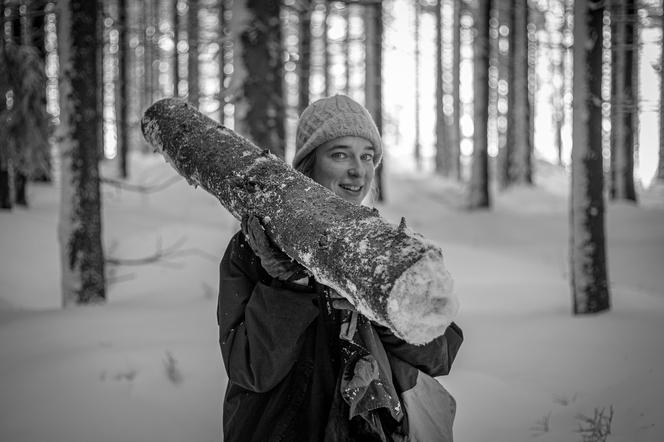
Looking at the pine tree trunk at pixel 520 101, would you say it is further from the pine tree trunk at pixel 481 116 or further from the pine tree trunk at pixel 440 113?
the pine tree trunk at pixel 440 113

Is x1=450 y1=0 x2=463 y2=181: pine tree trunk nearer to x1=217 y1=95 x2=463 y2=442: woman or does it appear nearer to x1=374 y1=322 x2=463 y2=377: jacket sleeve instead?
x1=374 y1=322 x2=463 y2=377: jacket sleeve

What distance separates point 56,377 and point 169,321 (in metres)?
1.29

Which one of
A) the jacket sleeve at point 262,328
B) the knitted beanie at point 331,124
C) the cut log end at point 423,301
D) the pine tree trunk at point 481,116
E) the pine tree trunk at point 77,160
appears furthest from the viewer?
the pine tree trunk at point 481,116

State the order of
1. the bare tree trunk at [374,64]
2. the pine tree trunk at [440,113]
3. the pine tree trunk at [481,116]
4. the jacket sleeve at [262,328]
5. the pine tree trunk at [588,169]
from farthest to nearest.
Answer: the pine tree trunk at [440,113] < the bare tree trunk at [374,64] < the pine tree trunk at [481,116] < the pine tree trunk at [588,169] < the jacket sleeve at [262,328]

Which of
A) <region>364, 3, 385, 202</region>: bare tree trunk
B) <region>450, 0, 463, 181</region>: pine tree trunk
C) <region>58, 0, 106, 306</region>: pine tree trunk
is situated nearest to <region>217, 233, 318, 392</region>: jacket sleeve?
<region>58, 0, 106, 306</region>: pine tree trunk

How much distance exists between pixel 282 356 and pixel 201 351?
9.23 ft

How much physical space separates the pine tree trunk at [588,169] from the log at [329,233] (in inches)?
179

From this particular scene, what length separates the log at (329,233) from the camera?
4.21ft

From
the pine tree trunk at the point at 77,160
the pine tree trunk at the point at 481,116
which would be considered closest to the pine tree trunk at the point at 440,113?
the pine tree trunk at the point at 481,116

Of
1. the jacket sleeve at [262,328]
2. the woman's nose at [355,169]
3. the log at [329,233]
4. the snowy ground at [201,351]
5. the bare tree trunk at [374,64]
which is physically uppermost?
the bare tree trunk at [374,64]

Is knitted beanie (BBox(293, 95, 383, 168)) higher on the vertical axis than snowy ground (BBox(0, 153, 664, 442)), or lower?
higher

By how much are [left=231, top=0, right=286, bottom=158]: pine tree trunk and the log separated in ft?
9.96

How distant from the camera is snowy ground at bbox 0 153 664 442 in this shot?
3.19 metres

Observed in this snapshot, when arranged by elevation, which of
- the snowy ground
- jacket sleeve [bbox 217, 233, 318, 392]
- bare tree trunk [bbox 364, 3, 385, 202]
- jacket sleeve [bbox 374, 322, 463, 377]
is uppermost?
bare tree trunk [bbox 364, 3, 385, 202]
